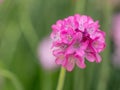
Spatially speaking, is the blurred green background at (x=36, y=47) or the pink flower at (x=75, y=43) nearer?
the pink flower at (x=75, y=43)

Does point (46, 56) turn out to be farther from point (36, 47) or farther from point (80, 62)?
point (80, 62)

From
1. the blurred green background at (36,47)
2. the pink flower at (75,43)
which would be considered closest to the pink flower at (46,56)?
the blurred green background at (36,47)

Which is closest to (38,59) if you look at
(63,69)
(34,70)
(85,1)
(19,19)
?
(34,70)

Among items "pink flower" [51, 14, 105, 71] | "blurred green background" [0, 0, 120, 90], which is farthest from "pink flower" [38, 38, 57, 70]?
"pink flower" [51, 14, 105, 71]

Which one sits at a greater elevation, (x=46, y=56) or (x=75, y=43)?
(x=46, y=56)

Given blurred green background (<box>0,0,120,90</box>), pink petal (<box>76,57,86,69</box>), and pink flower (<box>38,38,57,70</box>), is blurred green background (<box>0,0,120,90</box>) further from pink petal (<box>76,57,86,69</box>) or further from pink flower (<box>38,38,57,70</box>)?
pink petal (<box>76,57,86,69</box>)

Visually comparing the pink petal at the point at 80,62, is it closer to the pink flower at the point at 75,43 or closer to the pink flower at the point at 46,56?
the pink flower at the point at 75,43

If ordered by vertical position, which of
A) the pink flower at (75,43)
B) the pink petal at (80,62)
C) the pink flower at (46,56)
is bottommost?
the pink petal at (80,62)

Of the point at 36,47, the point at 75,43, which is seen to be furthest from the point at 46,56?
the point at 75,43
